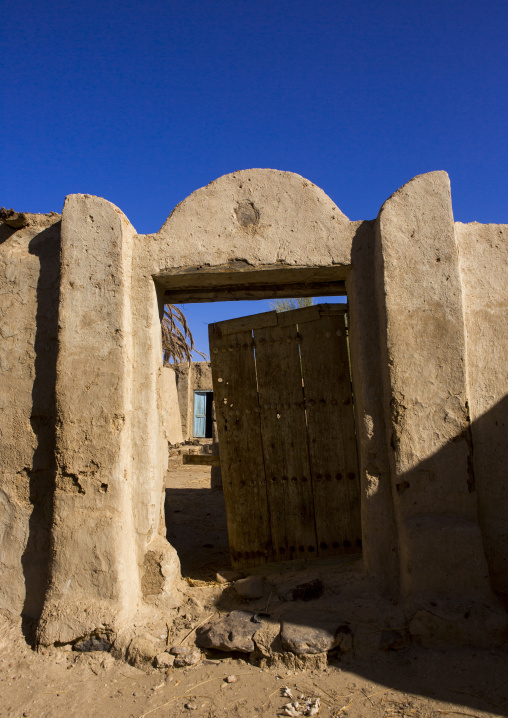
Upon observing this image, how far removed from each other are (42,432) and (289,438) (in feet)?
5.31

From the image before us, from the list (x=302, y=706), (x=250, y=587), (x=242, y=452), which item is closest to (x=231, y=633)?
(x=250, y=587)

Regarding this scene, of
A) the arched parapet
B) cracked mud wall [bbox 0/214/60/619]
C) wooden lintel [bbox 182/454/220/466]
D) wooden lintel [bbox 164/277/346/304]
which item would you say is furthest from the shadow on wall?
wooden lintel [bbox 182/454/220/466]

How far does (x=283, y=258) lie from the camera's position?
295cm

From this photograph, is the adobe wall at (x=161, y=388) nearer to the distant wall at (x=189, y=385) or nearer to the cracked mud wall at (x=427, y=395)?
the cracked mud wall at (x=427, y=395)

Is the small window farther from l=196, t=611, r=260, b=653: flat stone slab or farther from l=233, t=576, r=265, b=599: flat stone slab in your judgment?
l=196, t=611, r=260, b=653: flat stone slab

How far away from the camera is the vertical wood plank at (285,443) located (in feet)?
11.0

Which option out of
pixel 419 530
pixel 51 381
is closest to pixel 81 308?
pixel 51 381

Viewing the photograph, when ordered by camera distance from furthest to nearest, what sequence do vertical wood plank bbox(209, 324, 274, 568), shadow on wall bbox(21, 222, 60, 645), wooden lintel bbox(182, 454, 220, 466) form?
wooden lintel bbox(182, 454, 220, 466), vertical wood plank bbox(209, 324, 274, 568), shadow on wall bbox(21, 222, 60, 645)

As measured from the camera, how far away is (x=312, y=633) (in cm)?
244

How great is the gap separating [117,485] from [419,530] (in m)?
1.68

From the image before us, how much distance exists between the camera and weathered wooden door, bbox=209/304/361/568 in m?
3.31

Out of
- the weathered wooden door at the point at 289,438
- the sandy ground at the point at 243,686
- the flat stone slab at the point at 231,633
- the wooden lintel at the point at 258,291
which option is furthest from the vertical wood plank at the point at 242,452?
the sandy ground at the point at 243,686

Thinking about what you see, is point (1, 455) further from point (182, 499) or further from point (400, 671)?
point (182, 499)

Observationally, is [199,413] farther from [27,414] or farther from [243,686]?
[243,686]
